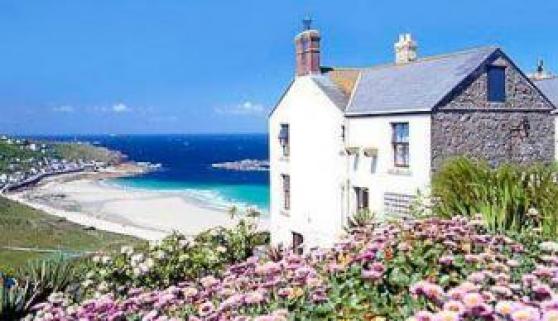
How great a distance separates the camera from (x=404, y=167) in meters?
19.8

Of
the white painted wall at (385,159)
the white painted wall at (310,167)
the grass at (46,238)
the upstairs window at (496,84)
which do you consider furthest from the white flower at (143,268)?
the grass at (46,238)

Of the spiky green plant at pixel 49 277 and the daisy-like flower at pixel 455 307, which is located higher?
the daisy-like flower at pixel 455 307

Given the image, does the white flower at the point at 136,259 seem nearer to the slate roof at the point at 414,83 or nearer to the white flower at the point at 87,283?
the white flower at the point at 87,283

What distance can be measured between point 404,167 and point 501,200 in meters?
11.4

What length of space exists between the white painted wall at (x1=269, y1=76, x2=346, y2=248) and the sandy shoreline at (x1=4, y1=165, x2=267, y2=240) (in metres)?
26.9

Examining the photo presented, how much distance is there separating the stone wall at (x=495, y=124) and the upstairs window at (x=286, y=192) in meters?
7.50

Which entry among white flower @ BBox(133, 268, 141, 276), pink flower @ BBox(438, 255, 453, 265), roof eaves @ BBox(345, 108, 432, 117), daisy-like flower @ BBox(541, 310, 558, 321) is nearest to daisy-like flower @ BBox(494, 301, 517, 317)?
daisy-like flower @ BBox(541, 310, 558, 321)

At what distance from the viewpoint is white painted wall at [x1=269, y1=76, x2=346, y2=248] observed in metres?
22.4

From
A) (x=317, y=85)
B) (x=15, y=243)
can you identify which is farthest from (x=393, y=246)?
(x=15, y=243)

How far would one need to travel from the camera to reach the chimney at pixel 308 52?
77.9 feet

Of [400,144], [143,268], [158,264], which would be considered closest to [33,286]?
[143,268]

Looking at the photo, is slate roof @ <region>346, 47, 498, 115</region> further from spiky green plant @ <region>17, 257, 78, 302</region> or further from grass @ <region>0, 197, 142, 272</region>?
grass @ <region>0, 197, 142, 272</region>

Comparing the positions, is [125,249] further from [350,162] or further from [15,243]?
[15,243]

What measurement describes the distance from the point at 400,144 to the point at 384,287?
51.6 feet
